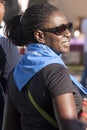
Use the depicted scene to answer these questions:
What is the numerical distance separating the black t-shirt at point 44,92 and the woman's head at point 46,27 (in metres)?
0.19

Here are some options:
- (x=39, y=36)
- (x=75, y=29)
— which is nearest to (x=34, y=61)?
(x=39, y=36)

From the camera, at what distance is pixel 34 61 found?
8.20 ft

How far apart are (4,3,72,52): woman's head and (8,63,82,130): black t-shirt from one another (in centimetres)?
19

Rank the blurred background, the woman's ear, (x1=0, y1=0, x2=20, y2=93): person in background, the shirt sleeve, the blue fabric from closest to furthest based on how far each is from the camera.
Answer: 1. the shirt sleeve
2. the blue fabric
3. the woman's ear
4. (x1=0, y1=0, x2=20, y2=93): person in background
5. the blurred background

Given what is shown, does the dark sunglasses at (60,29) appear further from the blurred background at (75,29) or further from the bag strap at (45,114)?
the blurred background at (75,29)

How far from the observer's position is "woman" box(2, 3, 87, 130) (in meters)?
2.36

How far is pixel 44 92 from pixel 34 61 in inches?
7.0

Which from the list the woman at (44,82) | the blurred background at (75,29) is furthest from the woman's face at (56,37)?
the blurred background at (75,29)

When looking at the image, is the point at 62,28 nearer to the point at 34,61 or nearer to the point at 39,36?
the point at 39,36

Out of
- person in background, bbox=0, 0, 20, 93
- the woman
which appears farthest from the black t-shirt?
person in background, bbox=0, 0, 20, 93

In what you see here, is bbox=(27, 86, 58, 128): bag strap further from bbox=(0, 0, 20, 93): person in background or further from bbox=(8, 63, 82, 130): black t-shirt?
bbox=(0, 0, 20, 93): person in background

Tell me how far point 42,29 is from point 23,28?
169mm

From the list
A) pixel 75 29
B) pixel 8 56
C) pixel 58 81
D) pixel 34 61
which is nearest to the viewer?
pixel 58 81

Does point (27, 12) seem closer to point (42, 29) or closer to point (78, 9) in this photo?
point (42, 29)
